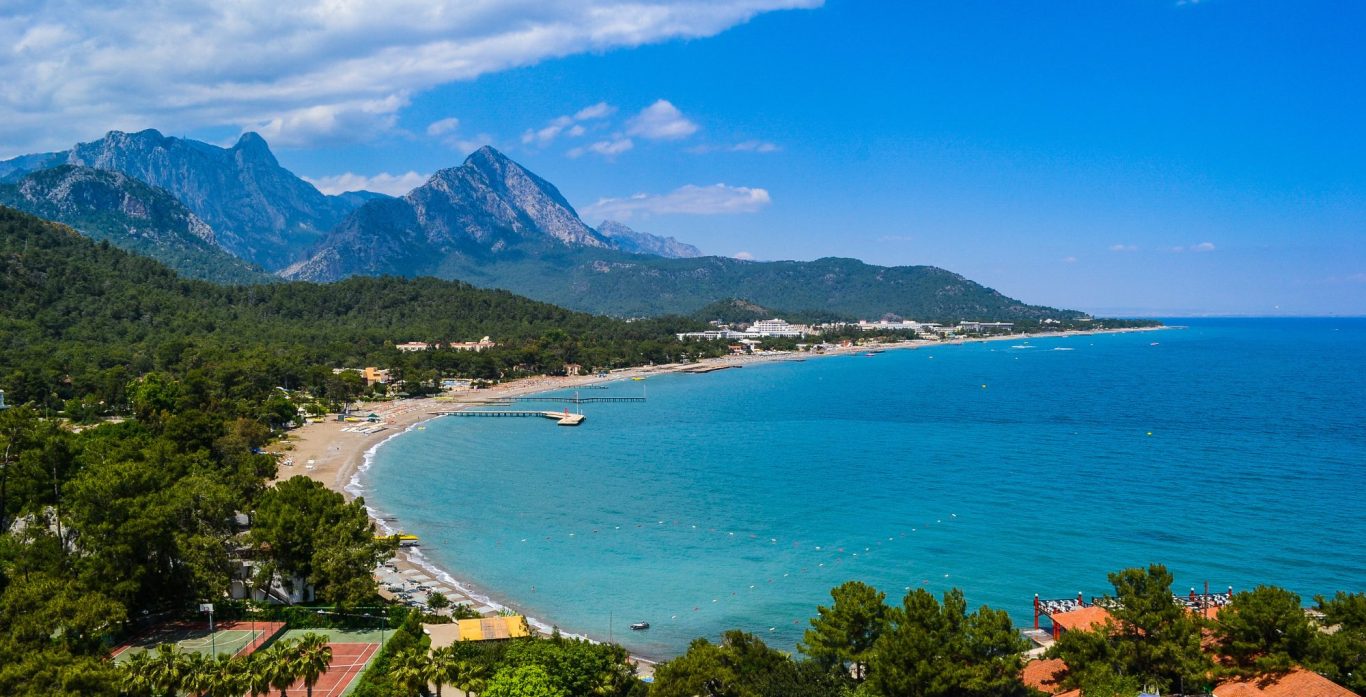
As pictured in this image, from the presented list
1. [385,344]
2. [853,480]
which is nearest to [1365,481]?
[853,480]

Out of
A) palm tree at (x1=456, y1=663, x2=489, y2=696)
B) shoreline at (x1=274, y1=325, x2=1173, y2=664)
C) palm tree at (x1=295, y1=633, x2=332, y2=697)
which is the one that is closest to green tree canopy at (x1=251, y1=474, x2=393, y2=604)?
shoreline at (x1=274, y1=325, x2=1173, y2=664)

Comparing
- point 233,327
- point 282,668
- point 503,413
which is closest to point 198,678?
point 282,668

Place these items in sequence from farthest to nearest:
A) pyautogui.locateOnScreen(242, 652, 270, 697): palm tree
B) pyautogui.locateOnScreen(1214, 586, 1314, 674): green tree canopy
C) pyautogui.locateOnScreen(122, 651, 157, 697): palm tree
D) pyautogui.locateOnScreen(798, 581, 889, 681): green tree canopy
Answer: pyautogui.locateOnScreen(798, 581, 889, 681): green tree canopy
pyautogui.locateOnScreen(1214, 586, 1314, 674): green tree canopy
pyautogui.locateOnScreen(242, 652, 270, 697): palm tree
pyautogui.locateOnScreen(122, 651, 157, 697): palm tree

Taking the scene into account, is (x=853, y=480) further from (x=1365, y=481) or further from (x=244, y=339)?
(x=244, y=339)

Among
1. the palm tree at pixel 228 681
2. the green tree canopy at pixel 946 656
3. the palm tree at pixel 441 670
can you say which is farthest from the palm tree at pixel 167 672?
the green tree canopy at pixel 946 656

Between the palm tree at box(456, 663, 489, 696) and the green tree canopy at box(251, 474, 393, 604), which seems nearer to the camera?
the palm tree at box(456, 663, 489, 696)

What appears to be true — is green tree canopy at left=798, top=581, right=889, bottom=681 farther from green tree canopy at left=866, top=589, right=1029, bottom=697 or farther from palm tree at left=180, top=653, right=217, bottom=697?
palm tree at left=180, top=653, right=217, bottom=697

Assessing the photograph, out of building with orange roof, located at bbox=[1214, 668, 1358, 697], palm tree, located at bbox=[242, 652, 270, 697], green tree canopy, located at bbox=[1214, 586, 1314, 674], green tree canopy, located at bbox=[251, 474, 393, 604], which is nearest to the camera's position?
building with orange roof, located at bbox=[1214, 668, 1358, 697]
